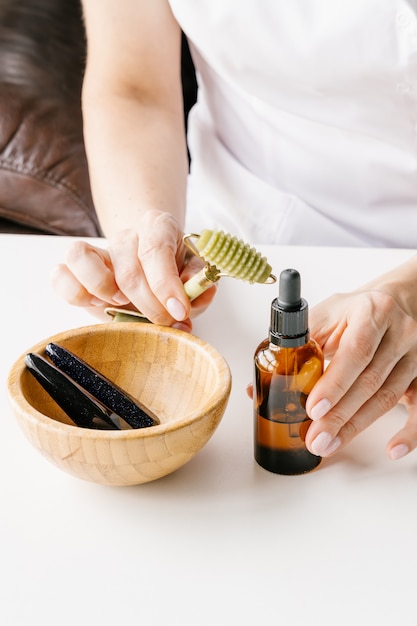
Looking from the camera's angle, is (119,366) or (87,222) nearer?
(119,366)

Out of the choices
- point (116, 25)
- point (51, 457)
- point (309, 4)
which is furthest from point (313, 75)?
point (51, 457)

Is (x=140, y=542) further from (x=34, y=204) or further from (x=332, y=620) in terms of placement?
(x=34, y=204)

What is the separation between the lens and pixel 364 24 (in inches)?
43.5

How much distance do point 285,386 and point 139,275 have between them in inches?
9.4

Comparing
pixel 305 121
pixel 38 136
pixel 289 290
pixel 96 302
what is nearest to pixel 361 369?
pixel 289 290

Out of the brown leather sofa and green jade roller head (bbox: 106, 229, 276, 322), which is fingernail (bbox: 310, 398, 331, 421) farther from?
the brown leather sofa

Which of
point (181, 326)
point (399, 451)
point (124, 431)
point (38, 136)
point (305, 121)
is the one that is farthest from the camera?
point (38, 136)

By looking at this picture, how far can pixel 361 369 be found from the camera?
754mm

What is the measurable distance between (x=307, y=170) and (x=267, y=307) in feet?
1.17

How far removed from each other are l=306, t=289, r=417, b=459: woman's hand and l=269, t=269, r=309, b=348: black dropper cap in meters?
0.05

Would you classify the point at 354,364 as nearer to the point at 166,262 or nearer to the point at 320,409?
the point at 320,409

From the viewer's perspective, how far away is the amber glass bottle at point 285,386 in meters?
0.70

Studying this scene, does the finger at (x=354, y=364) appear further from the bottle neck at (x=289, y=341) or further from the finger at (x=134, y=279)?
the finger at (x=134, y=279)

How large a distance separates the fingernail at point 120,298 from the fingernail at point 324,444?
29cm
